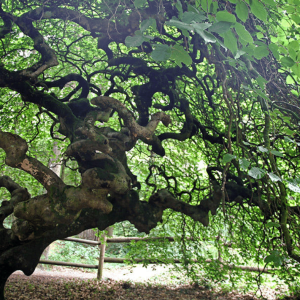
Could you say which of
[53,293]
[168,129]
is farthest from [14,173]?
[168,129]

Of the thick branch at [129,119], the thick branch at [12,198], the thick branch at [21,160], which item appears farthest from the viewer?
the thick branch at [12,198]

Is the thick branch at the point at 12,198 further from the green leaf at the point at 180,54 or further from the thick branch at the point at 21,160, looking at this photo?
the green leaf at the point at 180,54

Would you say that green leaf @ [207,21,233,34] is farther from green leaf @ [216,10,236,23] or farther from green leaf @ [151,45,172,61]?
green leaf @ [151,45,172,61]

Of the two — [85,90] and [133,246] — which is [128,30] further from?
[133,246]

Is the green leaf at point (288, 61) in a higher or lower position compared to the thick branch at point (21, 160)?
higher

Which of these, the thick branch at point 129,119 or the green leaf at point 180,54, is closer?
the green leaf at point 180,54

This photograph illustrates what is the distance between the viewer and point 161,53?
1042 mm

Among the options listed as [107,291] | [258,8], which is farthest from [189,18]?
[107,291]

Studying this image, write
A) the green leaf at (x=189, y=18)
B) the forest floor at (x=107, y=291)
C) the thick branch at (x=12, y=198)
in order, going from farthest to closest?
the forest floor at (x=107, y=291)
the thick branch at (x=12, y=198)
the green leaf at (x=189, y=18)

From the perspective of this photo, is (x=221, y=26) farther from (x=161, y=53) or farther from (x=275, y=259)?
(x=275, y=259)

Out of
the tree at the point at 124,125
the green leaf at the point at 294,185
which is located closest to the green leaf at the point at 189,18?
the tree at the point at 124,125

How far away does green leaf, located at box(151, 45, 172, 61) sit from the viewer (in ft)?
3.36

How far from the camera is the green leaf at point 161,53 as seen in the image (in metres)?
1.03

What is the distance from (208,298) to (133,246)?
1975mm
